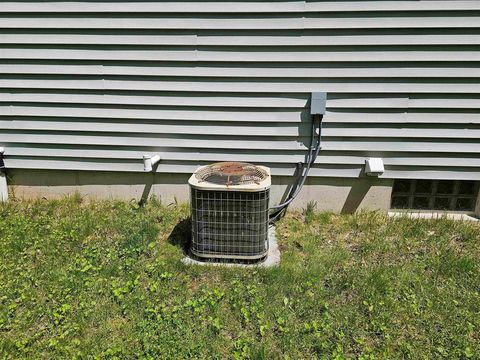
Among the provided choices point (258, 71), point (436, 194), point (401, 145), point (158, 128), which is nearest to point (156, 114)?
point (158, 128)

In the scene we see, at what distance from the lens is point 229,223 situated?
9.46 ft

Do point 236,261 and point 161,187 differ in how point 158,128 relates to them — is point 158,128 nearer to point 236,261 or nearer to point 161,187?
point 161,187

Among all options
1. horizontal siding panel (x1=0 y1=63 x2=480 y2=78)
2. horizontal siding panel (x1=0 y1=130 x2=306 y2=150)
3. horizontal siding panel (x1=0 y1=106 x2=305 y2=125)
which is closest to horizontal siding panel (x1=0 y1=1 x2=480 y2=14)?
horizontal siding panel (x1=0 y1=63 x2=480 y2=78)

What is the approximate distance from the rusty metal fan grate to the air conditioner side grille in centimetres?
9

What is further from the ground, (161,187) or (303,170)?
(303,170)

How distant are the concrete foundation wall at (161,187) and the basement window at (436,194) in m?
0.21

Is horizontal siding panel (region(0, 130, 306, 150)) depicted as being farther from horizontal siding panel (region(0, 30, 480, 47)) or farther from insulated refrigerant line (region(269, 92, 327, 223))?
horizontal siding panel (region(0, 30, 480, 47))

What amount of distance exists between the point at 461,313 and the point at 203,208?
181 centimetres

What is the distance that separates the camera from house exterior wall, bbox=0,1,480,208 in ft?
10.3

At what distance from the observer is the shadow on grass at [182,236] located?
124 inches

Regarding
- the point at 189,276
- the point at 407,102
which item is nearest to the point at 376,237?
the point at 407,102

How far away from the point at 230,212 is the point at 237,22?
1565mm

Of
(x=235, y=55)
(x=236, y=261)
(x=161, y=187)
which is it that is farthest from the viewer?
(x=161, y=187)

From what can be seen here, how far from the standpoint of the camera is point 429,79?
3.22 m
